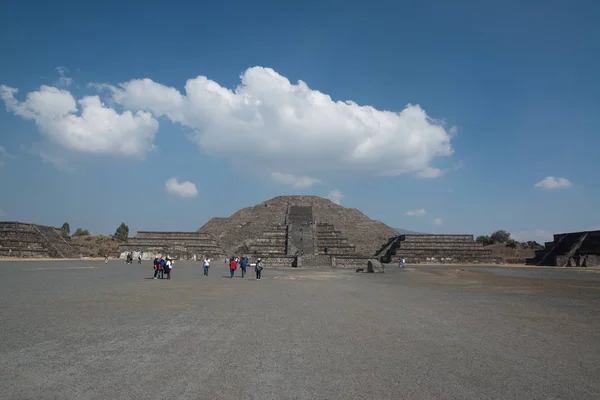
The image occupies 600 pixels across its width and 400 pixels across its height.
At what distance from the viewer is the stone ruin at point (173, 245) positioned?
37.4 m

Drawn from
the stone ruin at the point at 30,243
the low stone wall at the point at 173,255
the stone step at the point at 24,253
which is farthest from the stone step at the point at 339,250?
the stone step at the point at 24,253

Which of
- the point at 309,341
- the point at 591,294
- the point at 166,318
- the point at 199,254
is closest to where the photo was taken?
the point at 309,341

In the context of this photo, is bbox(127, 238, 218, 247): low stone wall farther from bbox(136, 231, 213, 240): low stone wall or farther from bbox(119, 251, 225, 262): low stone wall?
bbox(119, 251, 225, 262): low stone wall

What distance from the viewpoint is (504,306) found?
390 inches

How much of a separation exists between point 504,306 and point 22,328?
10.2 meters

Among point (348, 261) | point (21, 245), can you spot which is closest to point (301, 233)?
point (348, 261)

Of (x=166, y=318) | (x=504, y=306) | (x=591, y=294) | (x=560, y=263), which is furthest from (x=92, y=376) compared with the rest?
(x=560, y=263)

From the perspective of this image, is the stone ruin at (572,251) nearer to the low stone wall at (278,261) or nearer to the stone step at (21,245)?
the low stone wall at (278,261)

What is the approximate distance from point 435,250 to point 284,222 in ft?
57.3

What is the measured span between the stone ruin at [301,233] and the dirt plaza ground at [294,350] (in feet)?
78.3

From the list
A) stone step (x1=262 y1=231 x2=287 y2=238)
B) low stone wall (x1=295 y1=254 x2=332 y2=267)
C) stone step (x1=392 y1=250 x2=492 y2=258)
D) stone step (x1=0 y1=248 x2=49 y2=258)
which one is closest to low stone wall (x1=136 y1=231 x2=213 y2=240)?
stone step (x1=262 y1=231 x2=287 y2=238)

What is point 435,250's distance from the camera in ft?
131

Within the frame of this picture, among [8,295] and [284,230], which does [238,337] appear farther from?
[284,230]

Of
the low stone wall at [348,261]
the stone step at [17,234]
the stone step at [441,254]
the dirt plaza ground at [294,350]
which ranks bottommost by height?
the dirt plaza ground at [294,350]
